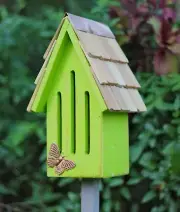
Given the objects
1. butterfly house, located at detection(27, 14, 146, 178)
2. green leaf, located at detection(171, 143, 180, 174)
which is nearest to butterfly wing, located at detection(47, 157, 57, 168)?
butterfly house, located at detection(27, 14, 146, 178)

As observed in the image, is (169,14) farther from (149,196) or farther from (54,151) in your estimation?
(54,151)

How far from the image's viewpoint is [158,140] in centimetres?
199

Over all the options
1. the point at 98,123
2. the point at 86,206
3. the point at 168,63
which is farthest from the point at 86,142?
the point at 168,63

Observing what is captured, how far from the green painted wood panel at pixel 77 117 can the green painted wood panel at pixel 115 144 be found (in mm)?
22

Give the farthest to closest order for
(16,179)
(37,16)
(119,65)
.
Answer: (37,16) < (16,179) < (119,65)

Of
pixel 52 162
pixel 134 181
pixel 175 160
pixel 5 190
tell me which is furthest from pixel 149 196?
pixel 52 162

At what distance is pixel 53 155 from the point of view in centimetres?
139

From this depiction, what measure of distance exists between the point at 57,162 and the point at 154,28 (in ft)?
2.68

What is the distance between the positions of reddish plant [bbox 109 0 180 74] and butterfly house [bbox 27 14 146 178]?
1.93ft

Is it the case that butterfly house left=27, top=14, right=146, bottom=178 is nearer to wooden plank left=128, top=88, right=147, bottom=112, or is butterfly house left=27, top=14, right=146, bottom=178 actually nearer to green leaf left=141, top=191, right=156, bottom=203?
wooden plank left=128, top=88, right=147, bottom=112

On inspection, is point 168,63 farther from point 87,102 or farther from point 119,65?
point 87,102

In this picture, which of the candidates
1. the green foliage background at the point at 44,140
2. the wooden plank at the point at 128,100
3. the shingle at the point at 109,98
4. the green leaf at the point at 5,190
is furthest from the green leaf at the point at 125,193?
the shingle at the point at 109,98

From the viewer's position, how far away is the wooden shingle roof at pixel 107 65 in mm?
1327

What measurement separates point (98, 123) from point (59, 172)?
162 millimetres
